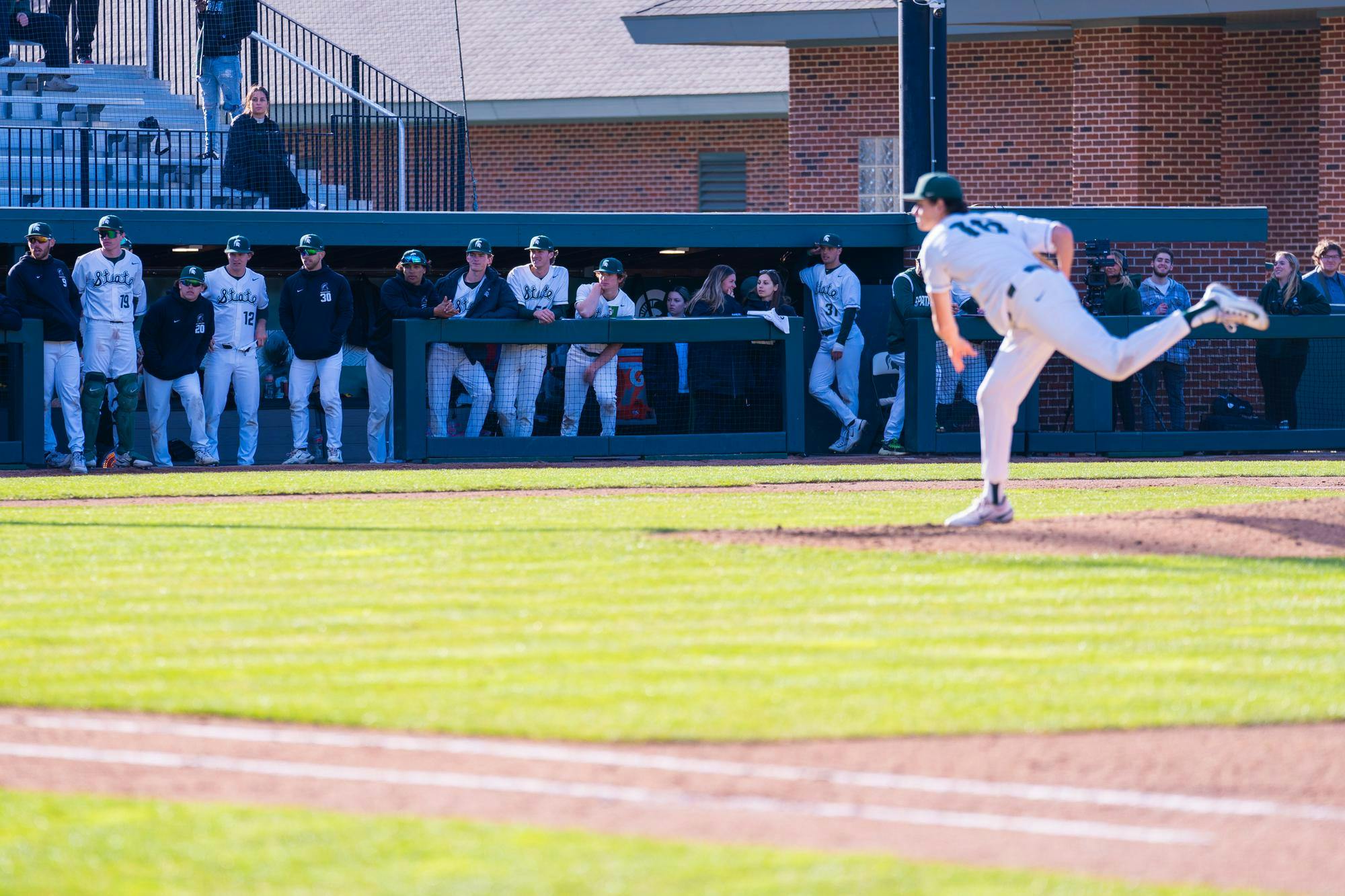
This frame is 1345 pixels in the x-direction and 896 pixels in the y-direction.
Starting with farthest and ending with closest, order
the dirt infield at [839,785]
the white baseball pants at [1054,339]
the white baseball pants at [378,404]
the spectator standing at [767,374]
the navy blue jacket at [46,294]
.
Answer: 1. the spectator standing at [767,374]
2. the white baseball pants at [378,404]
3. the navy blue jacket at [46,294]
4. the white baseball pants at [1054,339]
5. the dirt infield at [839,785]

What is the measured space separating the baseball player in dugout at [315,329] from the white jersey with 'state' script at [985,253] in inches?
295

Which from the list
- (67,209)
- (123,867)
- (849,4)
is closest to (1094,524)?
(123,867)

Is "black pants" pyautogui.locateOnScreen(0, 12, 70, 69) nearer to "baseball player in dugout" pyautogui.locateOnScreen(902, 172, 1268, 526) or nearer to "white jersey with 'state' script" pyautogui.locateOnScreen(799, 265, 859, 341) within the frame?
"white jersey with 'state' script" pyautogui.locateOnScreen(799, 265, 859, 341)

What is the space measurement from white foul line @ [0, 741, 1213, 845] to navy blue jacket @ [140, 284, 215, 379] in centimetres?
1053

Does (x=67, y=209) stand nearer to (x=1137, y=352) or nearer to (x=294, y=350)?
(x=294, y=350)

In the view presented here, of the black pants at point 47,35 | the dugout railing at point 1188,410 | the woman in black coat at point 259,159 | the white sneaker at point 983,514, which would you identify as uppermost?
the black pants at point 47,35

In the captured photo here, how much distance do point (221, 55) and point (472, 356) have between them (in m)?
5.84

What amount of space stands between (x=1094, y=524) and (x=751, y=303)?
7460 mm

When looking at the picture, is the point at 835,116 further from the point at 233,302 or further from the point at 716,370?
the point at 233,302

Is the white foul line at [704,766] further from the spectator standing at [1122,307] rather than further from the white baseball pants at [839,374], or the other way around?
the spectator standing at [1122,307]

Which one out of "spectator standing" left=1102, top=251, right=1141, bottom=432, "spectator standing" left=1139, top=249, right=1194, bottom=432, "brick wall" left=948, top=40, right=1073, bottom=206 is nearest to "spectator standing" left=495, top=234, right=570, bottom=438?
"spectator standing" left=1102, top=251, right=1141, bottom=432

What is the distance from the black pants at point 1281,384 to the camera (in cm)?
1644

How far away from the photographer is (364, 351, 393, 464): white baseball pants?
15.8 meters

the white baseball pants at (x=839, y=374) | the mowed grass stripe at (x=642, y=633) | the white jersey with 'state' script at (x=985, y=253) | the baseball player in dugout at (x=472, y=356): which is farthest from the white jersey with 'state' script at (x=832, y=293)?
the white jersey with 'state' script at (x=985, y=253)
